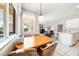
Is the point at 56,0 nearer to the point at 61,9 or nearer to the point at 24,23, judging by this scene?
the point at 24,23

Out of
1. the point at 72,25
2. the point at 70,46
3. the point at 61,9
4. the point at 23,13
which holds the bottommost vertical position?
the point at 70,46


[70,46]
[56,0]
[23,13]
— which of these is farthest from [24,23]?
[70,46]

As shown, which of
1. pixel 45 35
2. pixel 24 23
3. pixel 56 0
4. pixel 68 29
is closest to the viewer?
pixel 56 0

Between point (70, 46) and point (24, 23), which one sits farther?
point (70, 46)

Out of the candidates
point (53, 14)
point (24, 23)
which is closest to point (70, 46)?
point (53, 14)

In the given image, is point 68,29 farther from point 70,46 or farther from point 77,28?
point 70,46

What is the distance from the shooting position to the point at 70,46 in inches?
200

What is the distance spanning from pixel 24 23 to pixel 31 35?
67 centimetres

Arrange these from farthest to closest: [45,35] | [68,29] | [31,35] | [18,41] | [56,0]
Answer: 1. [68,29]
2. [45,35]
3. [31,35]
4. [18,41]
5. [56,0]

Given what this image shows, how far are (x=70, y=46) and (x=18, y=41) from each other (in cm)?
334

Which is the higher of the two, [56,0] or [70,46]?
[56,0]

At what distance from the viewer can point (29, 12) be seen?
3098 millimetres

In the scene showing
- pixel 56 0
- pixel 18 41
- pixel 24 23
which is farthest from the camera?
pixel 24 23

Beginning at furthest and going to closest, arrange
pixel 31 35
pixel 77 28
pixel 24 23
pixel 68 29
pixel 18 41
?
1. pixel 68 29
2. pixel 77 28
3. pixel 31 35
4. pixel 24 23
5. pixel 18 41
